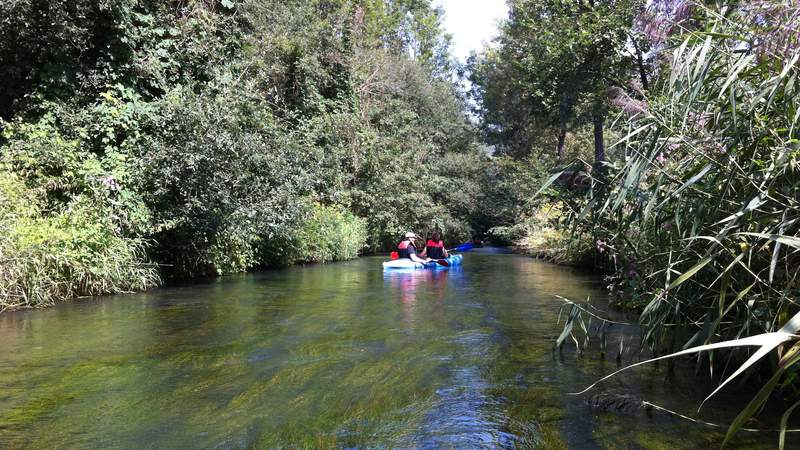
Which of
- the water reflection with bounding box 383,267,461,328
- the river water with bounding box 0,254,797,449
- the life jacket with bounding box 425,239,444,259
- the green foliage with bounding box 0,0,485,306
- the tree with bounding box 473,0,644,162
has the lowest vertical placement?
the river water with bounding box 0,254,797,449

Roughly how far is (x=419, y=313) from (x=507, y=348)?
2567mm

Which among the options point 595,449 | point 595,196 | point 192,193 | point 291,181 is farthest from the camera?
point 291,181

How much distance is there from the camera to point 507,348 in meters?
6.51

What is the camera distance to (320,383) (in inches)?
204

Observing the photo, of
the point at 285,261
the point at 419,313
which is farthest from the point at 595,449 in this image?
the point at 285,261

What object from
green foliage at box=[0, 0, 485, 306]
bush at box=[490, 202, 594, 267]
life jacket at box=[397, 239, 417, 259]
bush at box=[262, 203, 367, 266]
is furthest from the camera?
bush at box=[262, 203, 367, 266]

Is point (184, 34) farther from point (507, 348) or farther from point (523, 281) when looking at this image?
point (507, 348)

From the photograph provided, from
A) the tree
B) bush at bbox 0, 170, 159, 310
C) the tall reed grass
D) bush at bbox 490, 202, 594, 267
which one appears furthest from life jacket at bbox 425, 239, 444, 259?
the tall reed grass

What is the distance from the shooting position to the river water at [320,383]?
3.97 m

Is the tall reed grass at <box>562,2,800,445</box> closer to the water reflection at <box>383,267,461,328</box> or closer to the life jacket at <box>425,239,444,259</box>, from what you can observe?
the water reflection at <box>383,267,461,328</box>

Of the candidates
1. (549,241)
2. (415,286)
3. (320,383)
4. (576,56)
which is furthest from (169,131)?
(549,241)

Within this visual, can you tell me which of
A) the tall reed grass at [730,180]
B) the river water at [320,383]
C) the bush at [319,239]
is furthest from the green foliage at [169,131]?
the tall reed grass at [730,180]

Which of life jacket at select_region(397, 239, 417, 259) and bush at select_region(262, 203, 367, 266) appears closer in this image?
life jacket at select_region(397, 239, 417, 259)

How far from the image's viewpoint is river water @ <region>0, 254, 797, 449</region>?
397 centimetres
